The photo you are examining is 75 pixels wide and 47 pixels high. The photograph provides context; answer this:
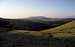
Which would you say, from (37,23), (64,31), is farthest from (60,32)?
(37,23)

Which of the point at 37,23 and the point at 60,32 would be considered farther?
the point at 37,23

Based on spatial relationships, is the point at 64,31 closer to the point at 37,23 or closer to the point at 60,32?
the point at 60,32

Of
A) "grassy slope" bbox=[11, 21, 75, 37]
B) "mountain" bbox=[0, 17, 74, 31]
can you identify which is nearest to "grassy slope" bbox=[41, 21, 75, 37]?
"grassy slope" bbox=[11, 21, 75, 37]

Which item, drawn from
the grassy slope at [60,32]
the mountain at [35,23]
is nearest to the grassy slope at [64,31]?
the grassy slope at [60,32]

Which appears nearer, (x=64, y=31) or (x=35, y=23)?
(x=64, y=31)

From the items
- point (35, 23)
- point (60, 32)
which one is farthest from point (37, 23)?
point (60, 32)

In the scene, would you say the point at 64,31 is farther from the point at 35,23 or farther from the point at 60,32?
the point at 35,23

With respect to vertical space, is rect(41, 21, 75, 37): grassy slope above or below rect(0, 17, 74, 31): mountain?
below

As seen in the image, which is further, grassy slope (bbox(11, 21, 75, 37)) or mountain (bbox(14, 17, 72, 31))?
mountain (bbox(14, 17, 72, 31))

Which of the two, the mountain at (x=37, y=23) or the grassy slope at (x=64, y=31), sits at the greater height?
the mountain at (x=37, y=23)

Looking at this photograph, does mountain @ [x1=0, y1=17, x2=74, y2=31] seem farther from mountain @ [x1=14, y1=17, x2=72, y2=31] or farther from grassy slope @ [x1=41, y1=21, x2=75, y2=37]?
grassy slope @ [x1=41, y1=21, x2=75, y2=37]

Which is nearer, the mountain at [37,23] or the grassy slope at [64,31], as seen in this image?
the grassy slope at [64,31]

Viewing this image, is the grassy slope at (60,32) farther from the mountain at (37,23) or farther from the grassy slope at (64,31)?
the mountain at (37,23)

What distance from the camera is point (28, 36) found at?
102cm
